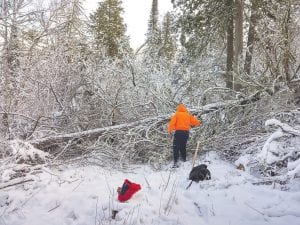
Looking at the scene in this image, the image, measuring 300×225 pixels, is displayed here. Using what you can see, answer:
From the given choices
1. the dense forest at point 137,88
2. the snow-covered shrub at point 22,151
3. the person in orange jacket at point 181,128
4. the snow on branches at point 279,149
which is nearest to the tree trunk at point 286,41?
the dense forest at point 137,88

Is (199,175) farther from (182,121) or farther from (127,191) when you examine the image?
(182,121)

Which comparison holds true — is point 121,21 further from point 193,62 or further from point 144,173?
point 144,173

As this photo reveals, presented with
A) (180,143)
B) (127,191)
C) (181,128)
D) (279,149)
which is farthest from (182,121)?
(127,191)

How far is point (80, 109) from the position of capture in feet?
37.7

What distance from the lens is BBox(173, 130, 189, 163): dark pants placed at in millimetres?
8922

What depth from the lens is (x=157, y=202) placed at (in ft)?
19.5

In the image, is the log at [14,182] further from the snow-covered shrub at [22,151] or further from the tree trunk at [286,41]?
the tree trunk at [286,41]

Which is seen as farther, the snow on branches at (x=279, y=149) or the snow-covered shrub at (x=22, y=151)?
the snow-covered shrub at (x=22, y=151)

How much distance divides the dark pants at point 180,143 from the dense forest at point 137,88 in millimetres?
416

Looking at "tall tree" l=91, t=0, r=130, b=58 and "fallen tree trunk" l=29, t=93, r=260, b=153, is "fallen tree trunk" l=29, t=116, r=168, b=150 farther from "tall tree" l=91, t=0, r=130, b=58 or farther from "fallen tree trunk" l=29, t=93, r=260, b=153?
"tall tree" l=91, t=0, r=130, b=58

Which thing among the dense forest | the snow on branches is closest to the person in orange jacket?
the dense forest

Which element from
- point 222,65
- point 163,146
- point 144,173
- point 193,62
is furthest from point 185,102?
point 222,65

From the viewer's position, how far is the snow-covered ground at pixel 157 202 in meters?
5.41

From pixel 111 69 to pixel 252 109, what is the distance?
4947 millimetres
